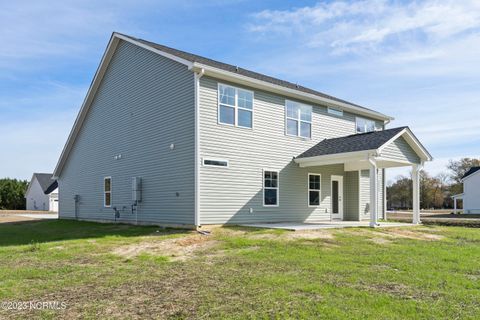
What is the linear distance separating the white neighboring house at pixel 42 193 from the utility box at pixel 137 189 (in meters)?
32.5

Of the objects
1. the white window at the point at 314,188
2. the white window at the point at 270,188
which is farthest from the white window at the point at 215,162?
the white window at the point at 314,188

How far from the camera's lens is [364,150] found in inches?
575

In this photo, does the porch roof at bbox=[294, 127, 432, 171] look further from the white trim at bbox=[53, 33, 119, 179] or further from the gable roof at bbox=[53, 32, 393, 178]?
the white trim at bbox=[53, 33, 119, 179]

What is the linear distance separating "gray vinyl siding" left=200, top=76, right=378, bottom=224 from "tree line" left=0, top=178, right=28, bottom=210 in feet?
149

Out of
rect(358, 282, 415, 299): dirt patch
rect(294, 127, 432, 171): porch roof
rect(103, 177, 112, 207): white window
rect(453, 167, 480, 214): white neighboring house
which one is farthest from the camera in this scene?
rect(453, 167, 480, 214): white neighboring house

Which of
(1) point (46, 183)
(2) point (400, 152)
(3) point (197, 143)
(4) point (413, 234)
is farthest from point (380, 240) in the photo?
(1) point (46, 183)

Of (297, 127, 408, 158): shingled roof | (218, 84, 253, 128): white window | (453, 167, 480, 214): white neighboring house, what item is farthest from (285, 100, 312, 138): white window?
(453, 167, 480, 214): white neighboring house

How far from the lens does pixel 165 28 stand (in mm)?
13133

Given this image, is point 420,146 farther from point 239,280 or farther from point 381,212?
point 239,280

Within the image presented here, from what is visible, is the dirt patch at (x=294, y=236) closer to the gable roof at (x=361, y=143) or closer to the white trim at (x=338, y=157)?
the white trim at (x=338, y=157)

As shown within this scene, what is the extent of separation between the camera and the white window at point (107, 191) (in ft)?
62.0

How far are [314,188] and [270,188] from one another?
8.87ft

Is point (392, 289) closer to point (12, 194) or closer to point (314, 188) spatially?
point (314, 188)

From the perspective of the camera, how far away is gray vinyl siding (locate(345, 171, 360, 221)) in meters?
19.2
